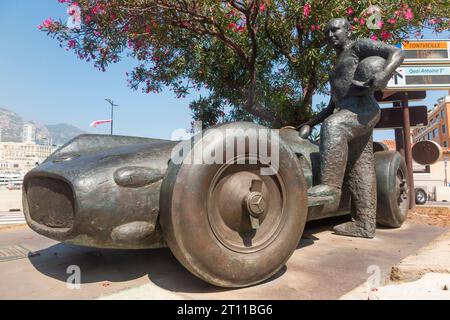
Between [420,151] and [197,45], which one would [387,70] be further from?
[420,151]

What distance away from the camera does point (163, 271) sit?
221 centimetres

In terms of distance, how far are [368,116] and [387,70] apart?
46 cm

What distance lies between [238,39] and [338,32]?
2754 mm

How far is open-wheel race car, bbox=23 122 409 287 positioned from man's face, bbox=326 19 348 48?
6.09 ft

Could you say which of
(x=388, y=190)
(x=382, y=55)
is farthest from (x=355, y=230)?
(x=382, y=55)

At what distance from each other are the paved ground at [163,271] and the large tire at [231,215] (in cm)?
16

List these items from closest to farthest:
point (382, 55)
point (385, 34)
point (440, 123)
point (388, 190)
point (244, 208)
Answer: point (244, 208)
point (382, 55)
point (388, 190)
point (385, 34)
point (440, 123)

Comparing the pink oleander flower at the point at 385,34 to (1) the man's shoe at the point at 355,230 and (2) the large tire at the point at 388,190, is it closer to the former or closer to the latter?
(2) the large tire at the point at 388,190

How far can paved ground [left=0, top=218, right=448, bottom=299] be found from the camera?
1.84m

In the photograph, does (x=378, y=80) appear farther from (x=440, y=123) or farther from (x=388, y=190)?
(x=440, y=123)

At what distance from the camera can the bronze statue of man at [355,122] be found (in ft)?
9.57

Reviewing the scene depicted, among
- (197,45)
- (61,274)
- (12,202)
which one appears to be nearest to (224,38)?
(197,45)

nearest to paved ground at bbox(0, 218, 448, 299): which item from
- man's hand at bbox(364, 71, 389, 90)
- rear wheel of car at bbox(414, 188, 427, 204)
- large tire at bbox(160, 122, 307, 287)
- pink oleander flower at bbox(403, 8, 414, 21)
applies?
large tire at bbox(160, 122, 307, 287)

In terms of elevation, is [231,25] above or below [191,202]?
above
